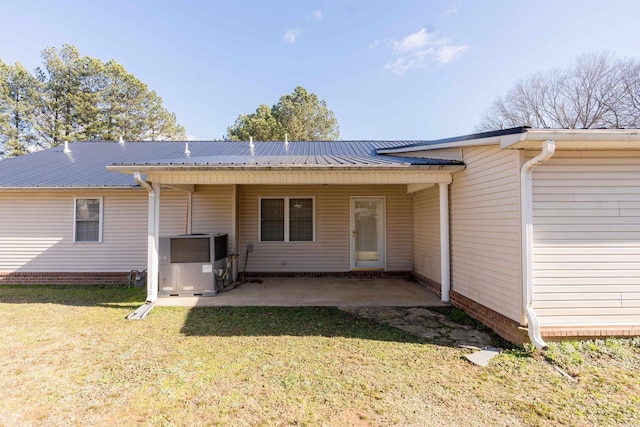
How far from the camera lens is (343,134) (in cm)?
2352

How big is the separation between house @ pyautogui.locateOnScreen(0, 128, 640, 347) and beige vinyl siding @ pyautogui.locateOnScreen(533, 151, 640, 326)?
2cm

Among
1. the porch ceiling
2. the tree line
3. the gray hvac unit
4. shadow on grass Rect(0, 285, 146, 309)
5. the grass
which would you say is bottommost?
the grass

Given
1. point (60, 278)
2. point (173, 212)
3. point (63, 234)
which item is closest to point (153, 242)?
point (173, 212)

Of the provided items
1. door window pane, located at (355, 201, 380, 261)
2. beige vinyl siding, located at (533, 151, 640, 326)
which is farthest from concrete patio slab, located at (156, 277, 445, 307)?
beige vinyl siding, located at (533, 151, 640, 326)

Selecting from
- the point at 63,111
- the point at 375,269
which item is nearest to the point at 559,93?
the point at 375,269

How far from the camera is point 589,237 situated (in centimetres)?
386

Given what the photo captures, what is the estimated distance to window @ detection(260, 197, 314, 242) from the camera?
8.37 meters

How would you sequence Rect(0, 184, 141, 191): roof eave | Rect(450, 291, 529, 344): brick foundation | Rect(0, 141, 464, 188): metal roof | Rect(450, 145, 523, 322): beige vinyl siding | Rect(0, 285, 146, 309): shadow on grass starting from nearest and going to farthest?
Rect(450, 291, 529, 344): brick foundation < Rect(450, 145, 523, 322): beige vinyl siding < Rect(0, 141, 464, 188): metal roof < Rect(0, 285, 146, 309): shadow on grass < Rect(0, 184, 141, 191): roof eave

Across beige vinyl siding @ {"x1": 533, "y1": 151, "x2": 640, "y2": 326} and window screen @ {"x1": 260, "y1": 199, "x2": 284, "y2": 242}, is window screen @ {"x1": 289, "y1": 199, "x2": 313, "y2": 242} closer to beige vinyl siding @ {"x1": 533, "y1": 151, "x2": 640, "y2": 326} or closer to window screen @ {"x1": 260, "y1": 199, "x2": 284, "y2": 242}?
window screen @ {"x1": 260, "y1": 199, "x2": 284, "y2": 242}

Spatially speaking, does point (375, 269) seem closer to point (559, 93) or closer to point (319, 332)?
point (319, 332)

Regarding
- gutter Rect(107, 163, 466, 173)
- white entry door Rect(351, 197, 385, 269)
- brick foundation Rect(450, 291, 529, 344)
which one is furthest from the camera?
white entry door Rect(351, 197, 385, 269)

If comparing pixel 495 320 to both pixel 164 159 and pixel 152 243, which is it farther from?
pixel 164 159

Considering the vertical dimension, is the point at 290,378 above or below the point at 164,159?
below

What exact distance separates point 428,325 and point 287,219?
4.88 meters
